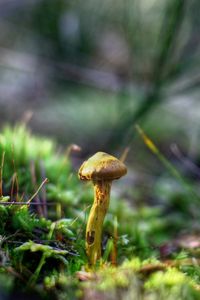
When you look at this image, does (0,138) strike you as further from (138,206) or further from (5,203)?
(138,206)

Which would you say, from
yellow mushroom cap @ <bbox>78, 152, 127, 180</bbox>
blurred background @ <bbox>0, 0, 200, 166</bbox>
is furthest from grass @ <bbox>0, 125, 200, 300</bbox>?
blurred background @ <bbox>0, 0, 200, 166</bbox>

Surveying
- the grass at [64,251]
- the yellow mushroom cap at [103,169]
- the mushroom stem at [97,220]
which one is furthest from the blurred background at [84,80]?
the yellow mushroom cap at [103,169]

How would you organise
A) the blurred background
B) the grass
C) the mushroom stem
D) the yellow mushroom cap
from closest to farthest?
the grass → the yellow mushroom cap → the mushroom stem → the blurred background

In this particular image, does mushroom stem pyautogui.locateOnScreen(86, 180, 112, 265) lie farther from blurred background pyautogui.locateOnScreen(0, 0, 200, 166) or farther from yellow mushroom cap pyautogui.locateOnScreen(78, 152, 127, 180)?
blurred background pyautogui.locateOnScreen(0, 0, 200, 166)

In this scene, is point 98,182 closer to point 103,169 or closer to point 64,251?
point 103,169

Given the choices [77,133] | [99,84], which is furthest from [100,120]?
[99,84]
